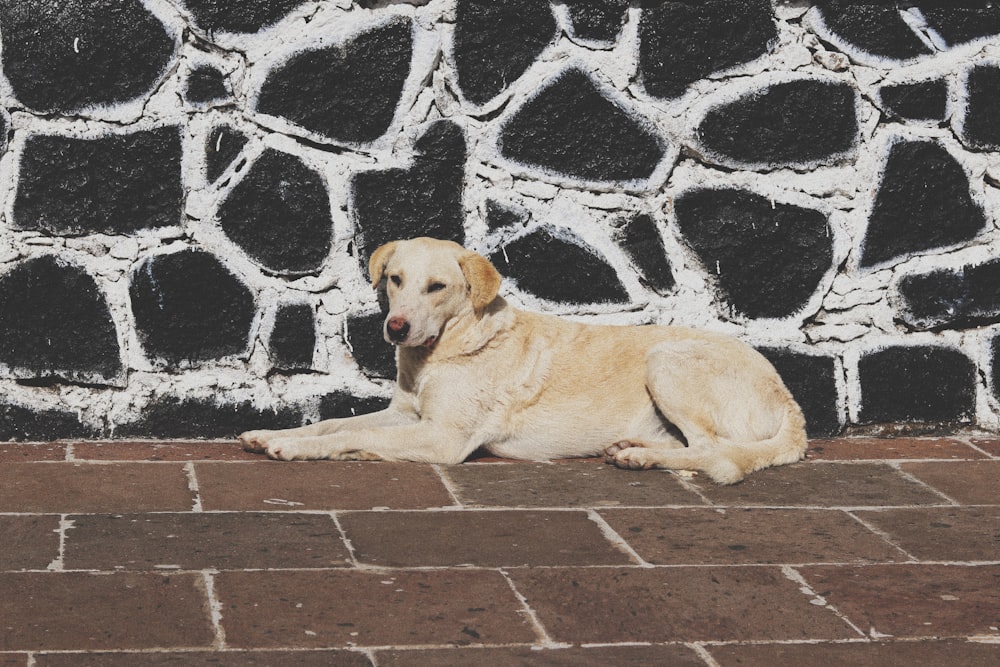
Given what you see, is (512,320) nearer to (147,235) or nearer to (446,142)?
(446,142)

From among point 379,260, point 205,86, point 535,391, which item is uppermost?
point 205,86

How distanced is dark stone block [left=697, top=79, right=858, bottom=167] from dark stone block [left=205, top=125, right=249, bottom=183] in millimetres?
1932

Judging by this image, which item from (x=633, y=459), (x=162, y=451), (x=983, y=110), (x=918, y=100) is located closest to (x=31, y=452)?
(x=162, y=451)

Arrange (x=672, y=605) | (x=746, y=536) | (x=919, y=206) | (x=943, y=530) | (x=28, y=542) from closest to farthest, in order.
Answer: (x=672, y=605), (x=28, y=542), (x=746, y=536), (x=943, y=530), (x=919, y=206)

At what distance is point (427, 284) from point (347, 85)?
2.96ft

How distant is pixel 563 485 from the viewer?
4984 millimetres

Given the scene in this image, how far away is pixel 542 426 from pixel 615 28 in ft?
5.52

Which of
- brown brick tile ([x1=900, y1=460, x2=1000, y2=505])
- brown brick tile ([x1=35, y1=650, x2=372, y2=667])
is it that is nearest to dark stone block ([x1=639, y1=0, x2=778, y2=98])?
brown brick tile ([x1=900, y1=460, x2=1000, y2=505])

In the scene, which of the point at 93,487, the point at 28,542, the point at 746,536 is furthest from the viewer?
the point at 93,487

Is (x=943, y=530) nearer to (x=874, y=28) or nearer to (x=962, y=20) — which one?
(x=874, y=28)

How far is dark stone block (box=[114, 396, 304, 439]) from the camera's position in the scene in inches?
214

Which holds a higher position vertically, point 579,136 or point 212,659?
point 579,136

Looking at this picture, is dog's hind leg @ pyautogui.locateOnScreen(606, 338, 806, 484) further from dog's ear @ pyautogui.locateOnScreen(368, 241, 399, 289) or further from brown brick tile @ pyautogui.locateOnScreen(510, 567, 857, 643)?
brown brick tile @ pyautogui.locateOnScreen(510, 567, 857, 643)

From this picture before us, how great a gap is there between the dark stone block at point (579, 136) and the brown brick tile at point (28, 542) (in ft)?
7.87
